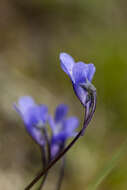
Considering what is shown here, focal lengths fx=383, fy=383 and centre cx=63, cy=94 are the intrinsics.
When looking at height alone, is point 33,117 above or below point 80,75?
below

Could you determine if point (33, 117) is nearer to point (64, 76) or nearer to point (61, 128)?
point (61, 128)

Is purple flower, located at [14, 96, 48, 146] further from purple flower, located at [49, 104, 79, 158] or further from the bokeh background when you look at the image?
the bokeh background

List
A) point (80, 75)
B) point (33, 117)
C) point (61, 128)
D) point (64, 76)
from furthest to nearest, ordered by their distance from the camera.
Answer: point (64, 76) → point (61, 128) → point (33, 117) → point (80, 75)

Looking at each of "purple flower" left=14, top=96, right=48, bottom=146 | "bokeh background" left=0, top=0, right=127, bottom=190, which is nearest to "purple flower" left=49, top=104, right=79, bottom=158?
"purple flower" left=14, top=96, right=48, bottom=146

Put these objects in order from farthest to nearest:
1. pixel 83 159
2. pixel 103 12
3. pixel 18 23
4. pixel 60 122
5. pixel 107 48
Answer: pixel 103 12 < pixel 18 23 < pixel 107 48 < pixel 83 159 < pixel 60 122

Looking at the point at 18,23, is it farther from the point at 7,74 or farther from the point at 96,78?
the point at 96,78

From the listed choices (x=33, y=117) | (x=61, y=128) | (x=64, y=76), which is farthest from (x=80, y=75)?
(x=64, y=76)

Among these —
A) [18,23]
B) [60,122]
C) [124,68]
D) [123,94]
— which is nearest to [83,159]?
[123,94]
